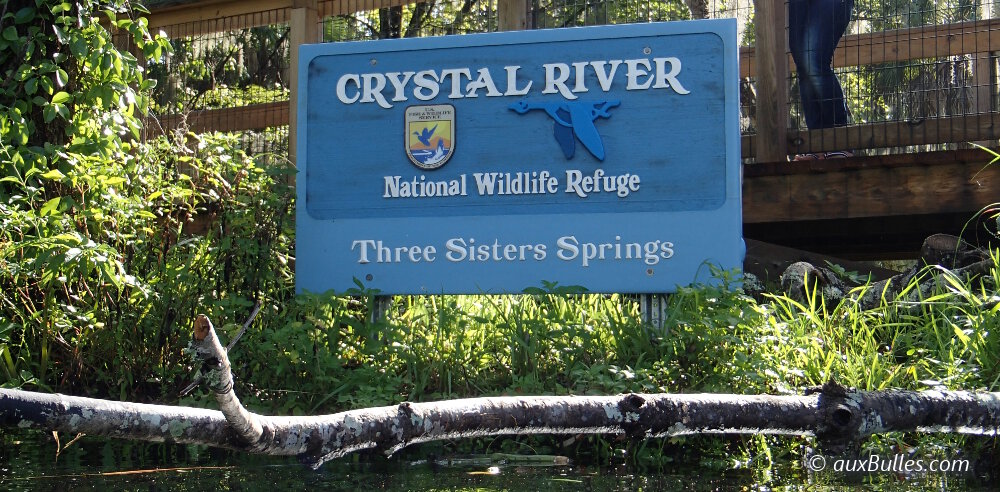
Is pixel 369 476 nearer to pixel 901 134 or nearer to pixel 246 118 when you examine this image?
pixel 901 134

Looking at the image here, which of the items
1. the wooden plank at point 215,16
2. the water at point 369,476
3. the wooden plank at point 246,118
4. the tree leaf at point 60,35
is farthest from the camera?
the wooden plank at point 246,118

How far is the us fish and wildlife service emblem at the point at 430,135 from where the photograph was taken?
17.1ft

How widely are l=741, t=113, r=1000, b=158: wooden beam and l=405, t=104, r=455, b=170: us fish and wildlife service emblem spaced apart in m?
2.21

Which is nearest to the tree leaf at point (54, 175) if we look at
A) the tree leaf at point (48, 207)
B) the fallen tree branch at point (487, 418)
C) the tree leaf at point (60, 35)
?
the tree leaf at point (48, 207)

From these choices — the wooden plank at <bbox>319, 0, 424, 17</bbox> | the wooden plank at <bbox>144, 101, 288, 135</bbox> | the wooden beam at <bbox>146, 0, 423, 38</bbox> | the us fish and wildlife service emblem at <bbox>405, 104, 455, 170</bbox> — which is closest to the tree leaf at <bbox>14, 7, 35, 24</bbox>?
the us fish and wildlife service emblem at <bbox>405, 104, 455, 170</bbox>

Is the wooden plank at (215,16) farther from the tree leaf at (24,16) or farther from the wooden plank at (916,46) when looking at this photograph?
the wooden plank at (916,46)

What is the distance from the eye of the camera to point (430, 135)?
5.24m

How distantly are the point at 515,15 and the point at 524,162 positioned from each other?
1.77m

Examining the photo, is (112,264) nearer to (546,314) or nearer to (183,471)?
(183,471)

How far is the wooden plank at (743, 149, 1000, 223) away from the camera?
19.6 feet

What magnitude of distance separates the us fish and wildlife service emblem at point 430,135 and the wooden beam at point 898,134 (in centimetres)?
221

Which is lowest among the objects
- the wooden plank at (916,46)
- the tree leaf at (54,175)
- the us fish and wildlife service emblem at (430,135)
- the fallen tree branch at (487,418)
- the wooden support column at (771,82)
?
the fallen tree branch at (487,418)

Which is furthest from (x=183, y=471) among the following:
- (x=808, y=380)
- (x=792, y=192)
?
(x=792, y=192)

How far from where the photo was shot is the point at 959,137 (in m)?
6.22
